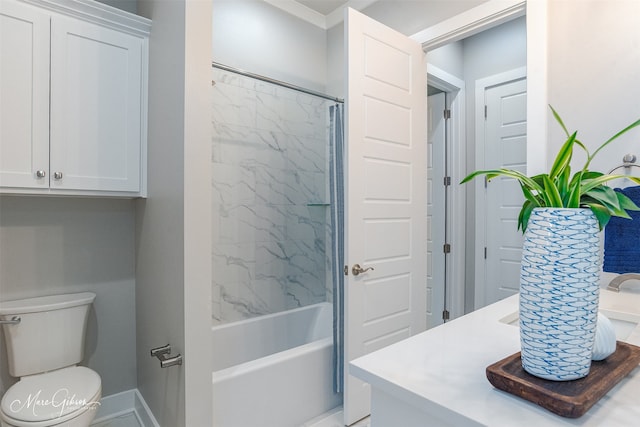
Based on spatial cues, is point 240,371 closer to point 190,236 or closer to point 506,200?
point 190,236

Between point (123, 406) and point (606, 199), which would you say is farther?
point (123, 406)

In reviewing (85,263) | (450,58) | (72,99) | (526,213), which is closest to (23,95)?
(72,99)

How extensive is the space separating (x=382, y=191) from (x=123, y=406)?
2.12 m

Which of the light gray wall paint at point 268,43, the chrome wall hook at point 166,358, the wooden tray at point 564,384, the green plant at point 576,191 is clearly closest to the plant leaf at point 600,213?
the green plant at point 576,191

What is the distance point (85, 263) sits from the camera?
2.10 metres

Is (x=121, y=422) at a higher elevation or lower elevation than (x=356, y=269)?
lower

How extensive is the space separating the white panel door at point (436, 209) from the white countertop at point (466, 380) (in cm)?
220

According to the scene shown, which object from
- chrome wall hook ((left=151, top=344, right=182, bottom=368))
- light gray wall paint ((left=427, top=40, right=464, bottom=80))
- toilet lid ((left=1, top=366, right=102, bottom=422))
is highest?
light gray wall paint ((left=427, top=40, right=464, bottom=80))

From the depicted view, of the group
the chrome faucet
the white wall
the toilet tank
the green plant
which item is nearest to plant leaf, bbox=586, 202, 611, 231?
the green plant

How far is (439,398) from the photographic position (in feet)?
2.10

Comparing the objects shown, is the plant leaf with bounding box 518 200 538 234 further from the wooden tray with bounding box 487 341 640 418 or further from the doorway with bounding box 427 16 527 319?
the doorway with bounding box 427 16 527 319

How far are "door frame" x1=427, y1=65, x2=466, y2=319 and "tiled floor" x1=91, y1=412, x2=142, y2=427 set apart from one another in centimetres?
251

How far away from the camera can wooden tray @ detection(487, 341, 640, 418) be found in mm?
571

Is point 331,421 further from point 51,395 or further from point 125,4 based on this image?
point 125,4
